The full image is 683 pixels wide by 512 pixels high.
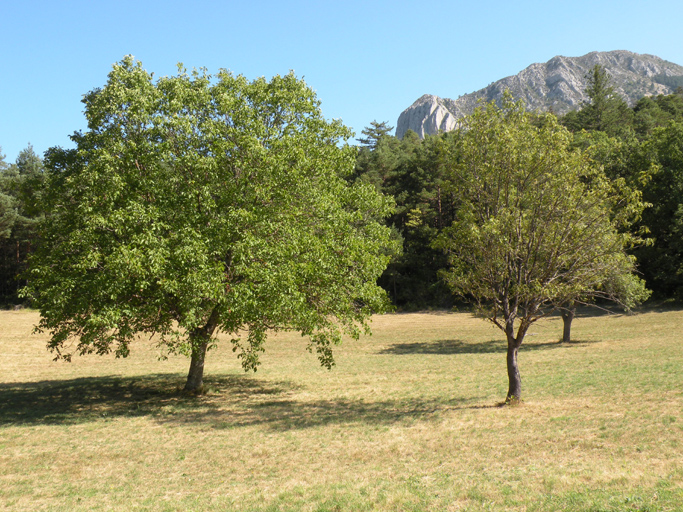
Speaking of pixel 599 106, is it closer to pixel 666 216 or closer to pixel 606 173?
pixel 606 173

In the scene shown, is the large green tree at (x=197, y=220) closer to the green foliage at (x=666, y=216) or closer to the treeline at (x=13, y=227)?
the treeline at (x=13, y=227)

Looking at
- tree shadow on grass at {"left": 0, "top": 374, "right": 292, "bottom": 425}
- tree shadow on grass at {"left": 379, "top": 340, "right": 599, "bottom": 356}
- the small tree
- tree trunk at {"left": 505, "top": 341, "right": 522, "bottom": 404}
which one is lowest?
tree shadow on grass at {"left": 0, "top": 374, "right": 292, "bottom": 425}

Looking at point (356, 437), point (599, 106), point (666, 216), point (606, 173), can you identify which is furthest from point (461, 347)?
point (599, 106)

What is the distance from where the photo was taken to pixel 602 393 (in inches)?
649

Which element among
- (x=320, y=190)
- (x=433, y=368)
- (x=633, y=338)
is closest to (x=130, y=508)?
(x=320, y=190)

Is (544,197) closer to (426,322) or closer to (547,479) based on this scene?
(547,479)

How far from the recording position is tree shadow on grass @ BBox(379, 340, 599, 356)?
30.9 metres

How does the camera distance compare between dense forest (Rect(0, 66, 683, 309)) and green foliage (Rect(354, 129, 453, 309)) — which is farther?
green foliage (Rect(354, 129, 453, 309))

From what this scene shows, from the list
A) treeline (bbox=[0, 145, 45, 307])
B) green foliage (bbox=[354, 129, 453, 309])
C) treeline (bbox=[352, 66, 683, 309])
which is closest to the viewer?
treeline (bbox=[352, 66, 683, 309])

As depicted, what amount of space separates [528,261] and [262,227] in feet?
26.5

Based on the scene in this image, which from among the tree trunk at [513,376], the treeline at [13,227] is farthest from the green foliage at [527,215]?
the treeline at [13,227]

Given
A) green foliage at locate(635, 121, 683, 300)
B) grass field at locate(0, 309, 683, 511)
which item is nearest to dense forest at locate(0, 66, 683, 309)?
green foliage at locate(635, 121, 683, 300)

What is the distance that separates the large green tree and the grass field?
113 inches

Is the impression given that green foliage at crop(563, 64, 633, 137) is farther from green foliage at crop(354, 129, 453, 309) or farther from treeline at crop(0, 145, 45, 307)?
treeline at crop(0, 145, 45, 307)
